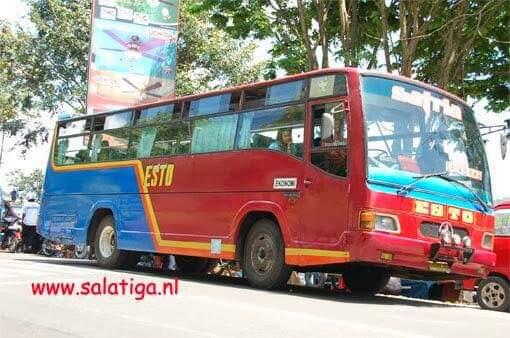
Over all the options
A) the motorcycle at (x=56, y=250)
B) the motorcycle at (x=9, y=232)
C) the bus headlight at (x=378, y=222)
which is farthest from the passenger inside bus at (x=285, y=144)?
the motorcycle at (x=9, y=232)

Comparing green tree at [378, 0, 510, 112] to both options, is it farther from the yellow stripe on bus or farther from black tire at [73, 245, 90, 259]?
black tire at [73, 245, 90, 259]

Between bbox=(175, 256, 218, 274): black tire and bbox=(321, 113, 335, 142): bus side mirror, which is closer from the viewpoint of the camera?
bbox=(321, 113, 335, 142): bus side mirror

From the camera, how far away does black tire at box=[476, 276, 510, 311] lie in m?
11.4

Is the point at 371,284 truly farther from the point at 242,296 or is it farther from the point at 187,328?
the point at 187,328

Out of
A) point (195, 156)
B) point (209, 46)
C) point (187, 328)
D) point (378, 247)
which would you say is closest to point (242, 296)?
point (378, 247)

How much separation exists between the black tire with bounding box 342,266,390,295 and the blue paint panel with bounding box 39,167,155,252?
3.68 metres

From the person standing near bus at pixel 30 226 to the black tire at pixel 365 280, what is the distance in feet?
42.1

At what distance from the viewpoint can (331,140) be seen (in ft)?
30.9

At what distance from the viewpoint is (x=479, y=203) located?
9992 millimetres

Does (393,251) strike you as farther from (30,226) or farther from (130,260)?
(30,226)

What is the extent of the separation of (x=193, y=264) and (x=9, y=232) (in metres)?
11.7

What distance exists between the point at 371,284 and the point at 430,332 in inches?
186

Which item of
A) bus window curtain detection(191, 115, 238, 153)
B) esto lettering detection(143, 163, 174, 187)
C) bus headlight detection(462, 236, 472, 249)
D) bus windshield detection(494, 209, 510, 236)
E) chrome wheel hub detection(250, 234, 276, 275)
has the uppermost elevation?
bus window curtain detection(191, 115, 238, 153)

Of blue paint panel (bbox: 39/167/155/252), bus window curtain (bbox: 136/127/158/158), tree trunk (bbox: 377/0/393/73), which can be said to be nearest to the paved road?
blue paint panel (bbox: 39/167/155/252)
